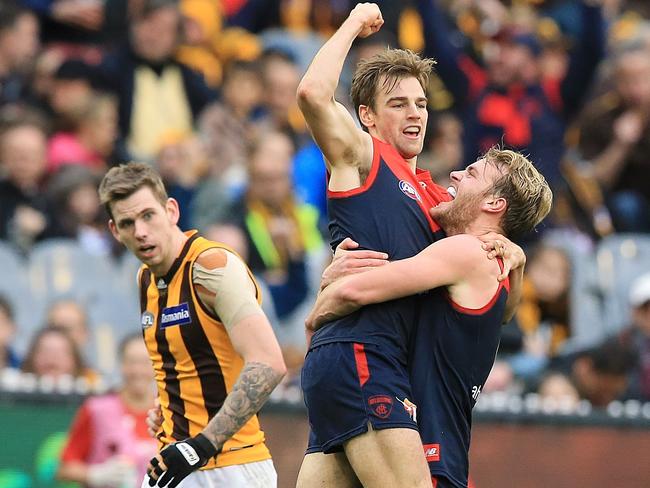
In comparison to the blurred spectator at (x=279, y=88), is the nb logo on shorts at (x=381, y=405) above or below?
below

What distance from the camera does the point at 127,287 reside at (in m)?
11.0

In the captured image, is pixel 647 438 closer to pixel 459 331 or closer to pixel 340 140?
pixel 459 331

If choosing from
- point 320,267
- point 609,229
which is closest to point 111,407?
point 320,267

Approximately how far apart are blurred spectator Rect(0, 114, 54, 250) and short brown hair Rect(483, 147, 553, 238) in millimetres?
5422

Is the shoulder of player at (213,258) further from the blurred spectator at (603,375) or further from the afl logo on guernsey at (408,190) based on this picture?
the blurred spectator at (603,375)

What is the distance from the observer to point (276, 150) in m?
11.7

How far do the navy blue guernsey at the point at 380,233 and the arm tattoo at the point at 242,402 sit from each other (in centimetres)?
38

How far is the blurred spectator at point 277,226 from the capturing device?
11.3 m

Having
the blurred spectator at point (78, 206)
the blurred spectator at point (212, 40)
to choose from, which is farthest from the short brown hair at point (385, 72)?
the blurred spectator at point (212, 40)

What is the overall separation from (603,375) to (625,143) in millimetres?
3340

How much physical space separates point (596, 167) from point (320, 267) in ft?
11.3

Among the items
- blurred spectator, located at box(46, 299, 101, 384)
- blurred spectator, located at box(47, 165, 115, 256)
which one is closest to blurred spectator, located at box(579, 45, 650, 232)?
blurred spectator, located at box(47, 165, 115, 256)

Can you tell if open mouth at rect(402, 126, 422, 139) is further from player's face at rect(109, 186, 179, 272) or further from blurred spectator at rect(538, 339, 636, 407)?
blurred spectator at rect(538, 339, 636, 407)

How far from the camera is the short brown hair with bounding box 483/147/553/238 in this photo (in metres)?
6.49
